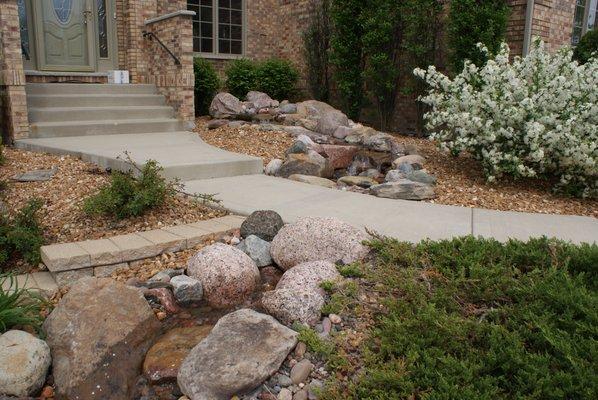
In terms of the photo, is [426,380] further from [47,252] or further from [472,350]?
[47,252]

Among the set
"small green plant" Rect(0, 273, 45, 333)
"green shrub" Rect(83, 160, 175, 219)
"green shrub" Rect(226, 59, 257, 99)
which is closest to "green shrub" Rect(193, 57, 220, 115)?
"green shrub" Rect(226, 59, 257, 99)

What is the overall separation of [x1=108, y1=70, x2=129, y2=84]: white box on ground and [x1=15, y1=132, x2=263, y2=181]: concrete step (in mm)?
2341

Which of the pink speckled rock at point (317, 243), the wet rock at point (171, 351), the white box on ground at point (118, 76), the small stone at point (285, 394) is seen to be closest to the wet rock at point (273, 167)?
the pink speckled rock at point (317, 243)

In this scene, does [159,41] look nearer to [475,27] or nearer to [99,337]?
[475,27]

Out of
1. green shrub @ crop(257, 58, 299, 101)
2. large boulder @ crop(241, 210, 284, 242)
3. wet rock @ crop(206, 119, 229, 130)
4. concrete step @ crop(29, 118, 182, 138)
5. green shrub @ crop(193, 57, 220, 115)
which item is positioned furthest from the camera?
green shrub @ crop(257, 58, 299, 101)

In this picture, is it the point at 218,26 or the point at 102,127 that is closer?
the point at 102,127

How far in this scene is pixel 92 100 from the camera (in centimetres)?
852

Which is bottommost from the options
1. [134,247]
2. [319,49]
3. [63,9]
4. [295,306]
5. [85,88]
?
[295,306]

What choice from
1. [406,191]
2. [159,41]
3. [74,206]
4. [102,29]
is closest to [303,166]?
[406,191]

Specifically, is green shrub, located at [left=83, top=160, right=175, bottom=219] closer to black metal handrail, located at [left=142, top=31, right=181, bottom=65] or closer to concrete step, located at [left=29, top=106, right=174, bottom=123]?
concrete step, located at [left=29, top=106, right=174, bottom=123]

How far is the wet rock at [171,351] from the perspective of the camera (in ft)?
8.95

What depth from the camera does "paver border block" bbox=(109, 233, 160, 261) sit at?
3529mm

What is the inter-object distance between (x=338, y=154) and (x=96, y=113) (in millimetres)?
3836

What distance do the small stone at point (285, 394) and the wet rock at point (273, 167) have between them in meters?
4.18
